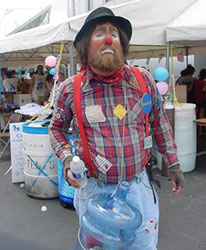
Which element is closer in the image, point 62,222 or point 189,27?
point 62,222

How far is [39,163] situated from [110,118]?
2502 millimetres

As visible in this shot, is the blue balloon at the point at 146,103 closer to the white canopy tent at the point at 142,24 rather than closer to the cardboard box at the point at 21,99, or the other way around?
the white canopy tent at the point at 142,24

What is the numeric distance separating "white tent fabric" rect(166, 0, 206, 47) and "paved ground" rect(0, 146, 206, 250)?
2.28 m

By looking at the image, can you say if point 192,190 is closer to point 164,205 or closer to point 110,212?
point 164,205

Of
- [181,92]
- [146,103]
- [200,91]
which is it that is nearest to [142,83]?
[146,103]

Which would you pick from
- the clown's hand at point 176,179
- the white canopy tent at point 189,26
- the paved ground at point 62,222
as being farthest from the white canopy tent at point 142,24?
the clown's hand at point 176,179

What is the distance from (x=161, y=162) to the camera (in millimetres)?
4945

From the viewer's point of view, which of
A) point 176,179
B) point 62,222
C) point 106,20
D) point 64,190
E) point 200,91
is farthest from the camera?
point 200,91

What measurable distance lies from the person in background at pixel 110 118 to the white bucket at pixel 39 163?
214 centimetres

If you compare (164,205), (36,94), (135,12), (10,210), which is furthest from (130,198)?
(36,94)

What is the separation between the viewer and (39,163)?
3.87m

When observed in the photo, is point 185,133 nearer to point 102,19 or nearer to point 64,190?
point 64,190

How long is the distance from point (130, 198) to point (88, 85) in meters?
0.66

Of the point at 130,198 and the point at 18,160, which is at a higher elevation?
the point at 130,198
